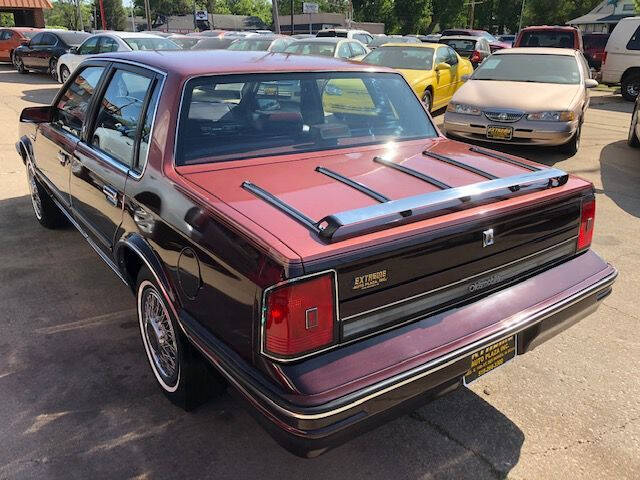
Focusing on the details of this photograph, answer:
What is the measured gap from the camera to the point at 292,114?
122 inches

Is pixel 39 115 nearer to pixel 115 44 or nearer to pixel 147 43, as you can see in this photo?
pixel 115 44

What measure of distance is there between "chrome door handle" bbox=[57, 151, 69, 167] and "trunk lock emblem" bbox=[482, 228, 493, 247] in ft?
9.57

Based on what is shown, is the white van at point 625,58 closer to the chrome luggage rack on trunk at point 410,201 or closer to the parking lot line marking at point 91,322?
the chrome luggage rack on trunk at point 410,201

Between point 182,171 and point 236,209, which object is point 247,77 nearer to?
point 182,171

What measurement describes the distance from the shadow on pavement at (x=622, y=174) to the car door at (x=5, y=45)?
22.3 meters

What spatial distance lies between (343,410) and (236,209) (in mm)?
868

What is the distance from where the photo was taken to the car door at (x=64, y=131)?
372 centimetres

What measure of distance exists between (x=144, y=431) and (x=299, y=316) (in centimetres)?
125

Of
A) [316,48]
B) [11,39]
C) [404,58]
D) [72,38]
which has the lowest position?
[404,58]

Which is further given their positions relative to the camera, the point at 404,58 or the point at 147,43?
the point at 147,43

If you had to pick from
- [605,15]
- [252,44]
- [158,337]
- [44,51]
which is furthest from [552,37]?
[605,15]

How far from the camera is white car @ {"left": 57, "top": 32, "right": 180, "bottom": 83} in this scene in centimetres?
1306

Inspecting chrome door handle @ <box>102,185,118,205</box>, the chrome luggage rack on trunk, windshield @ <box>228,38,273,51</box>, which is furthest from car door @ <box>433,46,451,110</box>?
chrome door handle @ <box>102,185,118,205</box>

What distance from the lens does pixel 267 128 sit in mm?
2994
